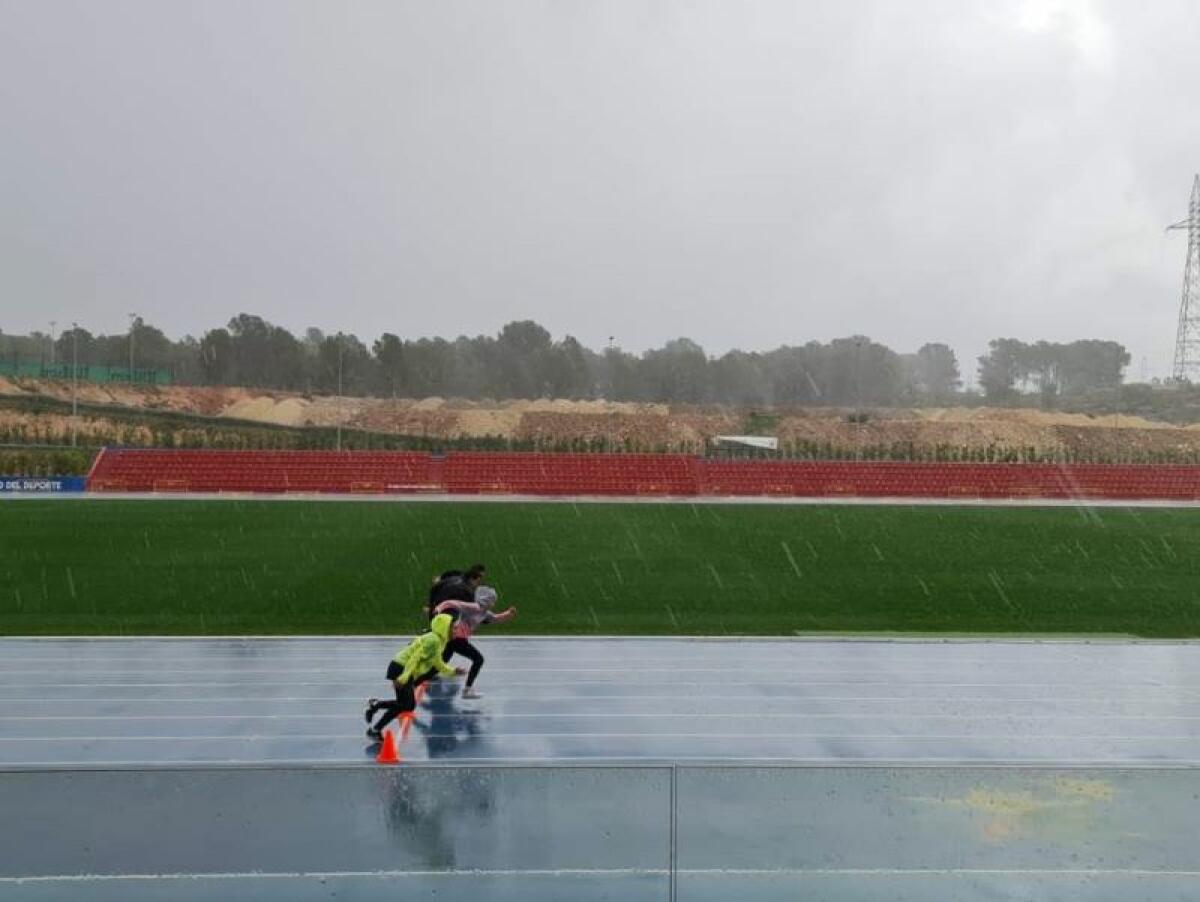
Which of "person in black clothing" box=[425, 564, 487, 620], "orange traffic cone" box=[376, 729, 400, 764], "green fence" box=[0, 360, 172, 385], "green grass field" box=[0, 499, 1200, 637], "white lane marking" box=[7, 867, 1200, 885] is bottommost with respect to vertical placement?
"green grass field" box=[0, 499, 1200, 637]

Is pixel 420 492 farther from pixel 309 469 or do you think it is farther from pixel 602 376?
pixel 602 376

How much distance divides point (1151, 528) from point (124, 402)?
76.5m

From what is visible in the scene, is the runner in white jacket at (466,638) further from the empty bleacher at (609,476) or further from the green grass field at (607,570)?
the empty bleacher at (609,476)

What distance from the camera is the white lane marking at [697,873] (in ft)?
20.0

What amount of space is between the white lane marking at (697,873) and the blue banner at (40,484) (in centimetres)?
4064

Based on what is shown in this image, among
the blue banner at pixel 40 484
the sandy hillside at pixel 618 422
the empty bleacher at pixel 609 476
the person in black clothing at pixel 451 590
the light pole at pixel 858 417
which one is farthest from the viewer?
→ the sandy hillside at pixel 618 422

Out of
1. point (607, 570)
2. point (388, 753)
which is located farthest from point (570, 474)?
point (388, 753)

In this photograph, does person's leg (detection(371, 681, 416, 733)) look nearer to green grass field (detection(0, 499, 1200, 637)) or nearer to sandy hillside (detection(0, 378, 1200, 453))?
green grass field (detection(0, 499, 1200, 637))

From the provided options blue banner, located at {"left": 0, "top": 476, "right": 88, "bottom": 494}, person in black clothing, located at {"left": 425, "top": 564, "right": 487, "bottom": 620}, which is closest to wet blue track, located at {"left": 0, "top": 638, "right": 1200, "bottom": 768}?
person in black clothing, located at {"left": 425, "top": 564, "right": 487, "bottom": 620}

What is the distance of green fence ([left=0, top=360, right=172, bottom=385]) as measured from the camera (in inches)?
3472

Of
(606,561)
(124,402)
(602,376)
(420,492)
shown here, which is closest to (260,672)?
(606,561)

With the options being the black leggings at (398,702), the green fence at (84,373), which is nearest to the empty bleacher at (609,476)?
the black leggings at (398,702)

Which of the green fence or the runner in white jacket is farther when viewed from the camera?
the green fence

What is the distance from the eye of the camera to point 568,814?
6.14 m
